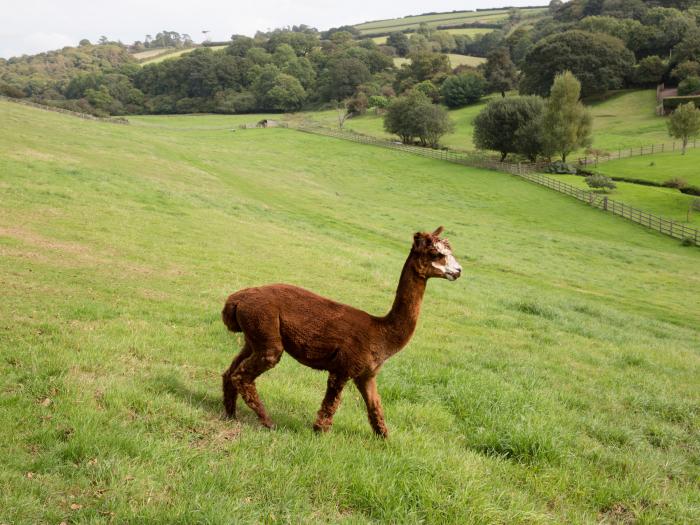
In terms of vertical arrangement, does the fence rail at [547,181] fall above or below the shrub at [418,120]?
below

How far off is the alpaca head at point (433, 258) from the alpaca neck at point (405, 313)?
0.42 feet

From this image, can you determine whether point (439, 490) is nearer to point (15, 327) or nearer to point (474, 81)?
point (15, 327)

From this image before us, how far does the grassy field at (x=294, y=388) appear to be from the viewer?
5406 mm

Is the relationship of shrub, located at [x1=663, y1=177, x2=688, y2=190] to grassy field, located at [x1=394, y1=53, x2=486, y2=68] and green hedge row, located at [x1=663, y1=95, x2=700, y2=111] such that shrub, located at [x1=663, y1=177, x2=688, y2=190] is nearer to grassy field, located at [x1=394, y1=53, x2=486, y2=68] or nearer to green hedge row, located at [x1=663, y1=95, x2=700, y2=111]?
green hedge row, located at [x1=663, y1=95, x2=700, y2=111]

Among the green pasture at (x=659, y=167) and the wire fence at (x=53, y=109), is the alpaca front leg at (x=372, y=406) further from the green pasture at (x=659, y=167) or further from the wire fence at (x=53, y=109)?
the wire fence at (x=53, y=109)

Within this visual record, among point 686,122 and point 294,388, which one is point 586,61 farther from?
point 294,388

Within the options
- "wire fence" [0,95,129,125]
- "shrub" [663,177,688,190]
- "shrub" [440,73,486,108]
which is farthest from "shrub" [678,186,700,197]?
"wire fence" [0,95,129,125]

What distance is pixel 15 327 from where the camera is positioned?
970 cm

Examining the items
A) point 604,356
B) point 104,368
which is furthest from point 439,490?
point 604,356

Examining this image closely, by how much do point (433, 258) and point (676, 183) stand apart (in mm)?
65056

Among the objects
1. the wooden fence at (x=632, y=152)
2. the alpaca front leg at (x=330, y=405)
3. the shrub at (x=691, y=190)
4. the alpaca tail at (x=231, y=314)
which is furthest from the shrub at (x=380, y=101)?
the alpaca front leg at (x=330, y=405)

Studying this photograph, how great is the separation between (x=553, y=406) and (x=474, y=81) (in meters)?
119

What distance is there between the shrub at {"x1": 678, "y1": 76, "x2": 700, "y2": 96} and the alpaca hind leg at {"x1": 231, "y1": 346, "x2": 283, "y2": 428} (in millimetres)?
112146

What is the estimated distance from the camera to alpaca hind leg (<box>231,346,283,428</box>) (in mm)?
6707
